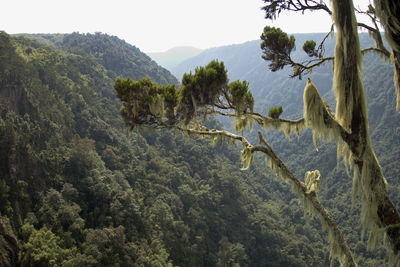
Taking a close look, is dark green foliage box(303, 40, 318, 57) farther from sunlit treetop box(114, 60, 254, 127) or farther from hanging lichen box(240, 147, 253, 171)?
hanging lichen box(240, 147, 253, 171)

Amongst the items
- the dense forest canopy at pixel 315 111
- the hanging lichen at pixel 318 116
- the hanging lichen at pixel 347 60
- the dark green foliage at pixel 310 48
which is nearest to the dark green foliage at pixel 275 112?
the dense forest canopy at pixel 315 111

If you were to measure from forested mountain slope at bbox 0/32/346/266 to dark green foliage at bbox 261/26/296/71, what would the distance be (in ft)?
44.0

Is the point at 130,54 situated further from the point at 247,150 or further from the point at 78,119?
the point at 247,150

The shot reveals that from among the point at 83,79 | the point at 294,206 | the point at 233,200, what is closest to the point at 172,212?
the point at 233,200

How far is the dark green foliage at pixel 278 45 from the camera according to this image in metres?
4.95

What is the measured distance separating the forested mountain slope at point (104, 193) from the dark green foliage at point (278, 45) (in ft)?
44.0

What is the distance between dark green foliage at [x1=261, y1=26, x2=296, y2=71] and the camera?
16.2 feet

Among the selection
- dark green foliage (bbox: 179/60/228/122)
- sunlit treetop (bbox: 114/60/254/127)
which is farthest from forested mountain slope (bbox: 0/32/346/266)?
dark green foliage (bbox: 179/60/228/122)

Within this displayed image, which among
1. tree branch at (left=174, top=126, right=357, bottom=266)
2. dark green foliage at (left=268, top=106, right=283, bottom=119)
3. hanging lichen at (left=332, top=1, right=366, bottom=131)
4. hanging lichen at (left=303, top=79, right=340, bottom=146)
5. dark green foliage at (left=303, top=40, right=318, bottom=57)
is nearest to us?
hanging lichen at (left=332, top=1, right=366, bottom=131)

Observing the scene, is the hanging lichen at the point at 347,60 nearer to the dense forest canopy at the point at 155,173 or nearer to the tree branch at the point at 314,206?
the dense forest canopy at the point at 155,173

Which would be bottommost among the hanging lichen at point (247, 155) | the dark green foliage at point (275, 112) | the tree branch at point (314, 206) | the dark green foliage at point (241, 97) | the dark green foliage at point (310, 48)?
the tree branch at point (314, 206)

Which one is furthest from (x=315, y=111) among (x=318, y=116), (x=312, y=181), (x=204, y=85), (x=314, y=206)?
(x=204, y=85)

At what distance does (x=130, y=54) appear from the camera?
11588 centimetres

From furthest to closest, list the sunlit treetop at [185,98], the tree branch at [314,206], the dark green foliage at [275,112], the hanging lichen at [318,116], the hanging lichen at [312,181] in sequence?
the sunlit treetop at [185,98] < the dark green foliage at [275,112] < the hanging lichen at [312,181] < the tree branch at [314,206] < the hanging lichen at [318,116]
